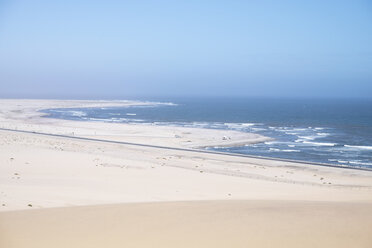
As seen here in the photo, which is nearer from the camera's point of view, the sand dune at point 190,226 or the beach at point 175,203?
the sand dune at point 190,226

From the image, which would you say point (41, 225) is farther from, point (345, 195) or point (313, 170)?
point (313, 170)

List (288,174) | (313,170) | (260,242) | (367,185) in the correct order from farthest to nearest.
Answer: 1. (313,170)
2. (288,174)
3. (367,185)
4. (260,242)

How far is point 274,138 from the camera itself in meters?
45.7

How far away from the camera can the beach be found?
8.41 metres

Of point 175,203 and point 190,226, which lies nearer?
point 190,226

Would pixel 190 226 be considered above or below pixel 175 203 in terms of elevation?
above

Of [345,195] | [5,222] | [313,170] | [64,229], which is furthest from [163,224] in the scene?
[313,170]

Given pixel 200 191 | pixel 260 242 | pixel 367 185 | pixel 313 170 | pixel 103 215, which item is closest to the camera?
pixel 260 242

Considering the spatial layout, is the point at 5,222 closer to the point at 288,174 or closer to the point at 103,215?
the point at 103,215

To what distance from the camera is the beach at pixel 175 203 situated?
8.41m

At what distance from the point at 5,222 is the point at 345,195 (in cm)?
1153

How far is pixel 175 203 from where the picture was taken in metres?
12.2

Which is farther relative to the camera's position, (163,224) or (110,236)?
(163,224)

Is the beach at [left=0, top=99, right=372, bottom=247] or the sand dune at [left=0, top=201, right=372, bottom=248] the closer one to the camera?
the sand dune at [left=0, top=201, right=372, bottom=248]
